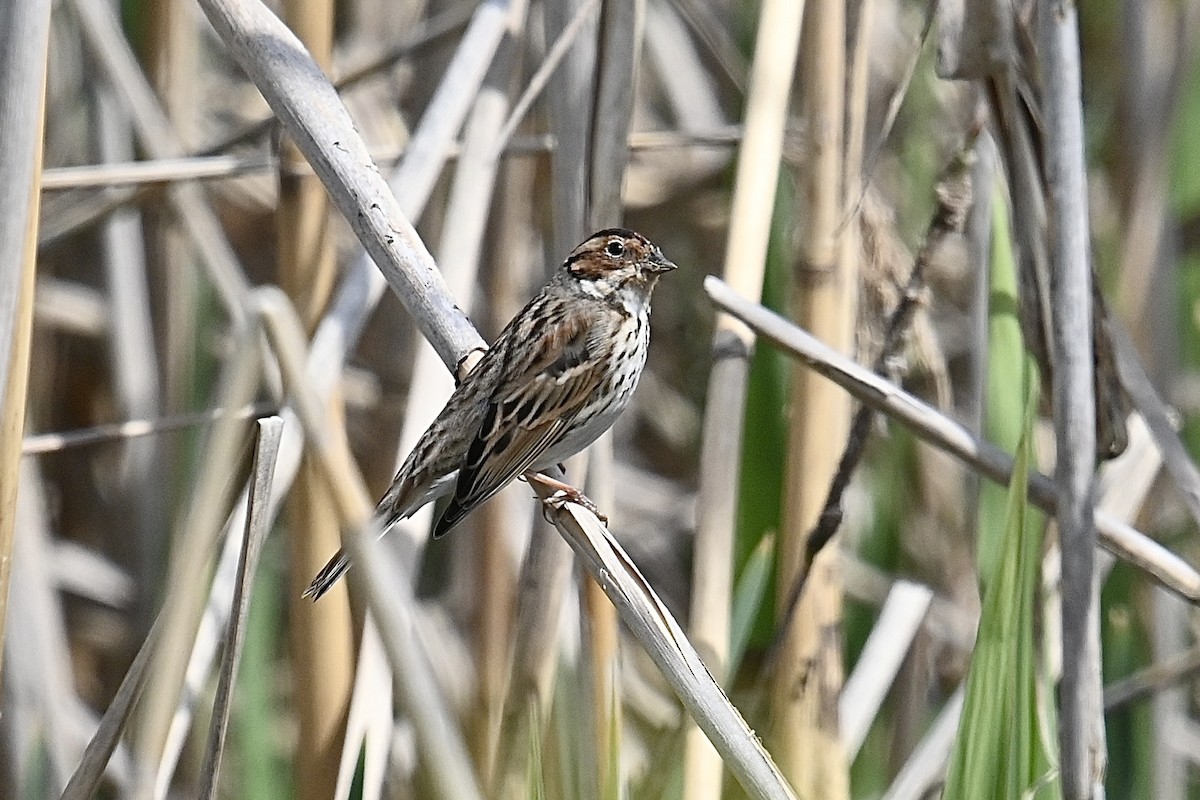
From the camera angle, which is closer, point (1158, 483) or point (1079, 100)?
point (1079, 100)

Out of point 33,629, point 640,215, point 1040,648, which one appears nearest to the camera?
point 1040,648

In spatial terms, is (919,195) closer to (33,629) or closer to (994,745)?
(994,745)

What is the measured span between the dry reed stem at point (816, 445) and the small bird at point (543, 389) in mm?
312

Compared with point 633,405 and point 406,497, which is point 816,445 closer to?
point 406,497

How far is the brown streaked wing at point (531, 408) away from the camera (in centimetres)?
217

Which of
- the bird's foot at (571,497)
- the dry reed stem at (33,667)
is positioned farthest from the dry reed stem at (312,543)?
the dry reed stem at (33,667)

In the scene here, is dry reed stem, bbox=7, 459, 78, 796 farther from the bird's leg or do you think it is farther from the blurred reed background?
the bird's leg

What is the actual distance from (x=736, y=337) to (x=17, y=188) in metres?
1.11

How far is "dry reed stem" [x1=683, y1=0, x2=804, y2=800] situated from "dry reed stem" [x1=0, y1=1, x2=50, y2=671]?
3.24 ft

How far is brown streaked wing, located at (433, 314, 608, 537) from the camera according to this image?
2.17m

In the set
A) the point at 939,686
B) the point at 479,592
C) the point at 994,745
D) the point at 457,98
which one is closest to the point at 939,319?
the point at 939,686

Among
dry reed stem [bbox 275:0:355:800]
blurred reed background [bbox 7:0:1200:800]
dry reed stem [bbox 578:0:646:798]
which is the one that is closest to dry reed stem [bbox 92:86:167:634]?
blurred reed background [bbox 7:0:1200:800]

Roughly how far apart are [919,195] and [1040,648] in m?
1.30

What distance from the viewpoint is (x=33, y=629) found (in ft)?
8.95
